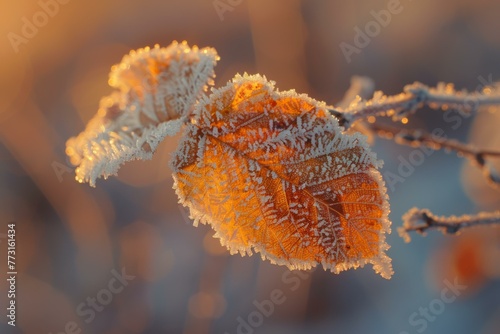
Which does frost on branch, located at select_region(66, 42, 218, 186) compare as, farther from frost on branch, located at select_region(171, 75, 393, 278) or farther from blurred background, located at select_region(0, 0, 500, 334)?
blurred background, located at select_region(0, 0, 500, 334)

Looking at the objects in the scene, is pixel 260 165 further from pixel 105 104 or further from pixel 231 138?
pixel 105 104

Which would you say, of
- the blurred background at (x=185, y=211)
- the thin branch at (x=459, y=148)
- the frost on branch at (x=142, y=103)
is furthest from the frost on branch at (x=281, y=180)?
the blurred background at (x=185, y=211)

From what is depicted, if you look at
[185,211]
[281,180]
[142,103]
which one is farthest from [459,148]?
[185,211]

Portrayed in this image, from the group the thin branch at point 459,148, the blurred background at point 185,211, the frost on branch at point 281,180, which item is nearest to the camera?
the frost on branch at point 281,180

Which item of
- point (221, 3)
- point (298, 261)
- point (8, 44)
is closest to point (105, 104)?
point (298, 261)

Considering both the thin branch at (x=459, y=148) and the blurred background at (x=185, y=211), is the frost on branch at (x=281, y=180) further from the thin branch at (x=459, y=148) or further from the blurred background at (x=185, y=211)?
the blurred background at (x=185, y=211)
